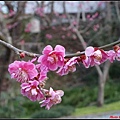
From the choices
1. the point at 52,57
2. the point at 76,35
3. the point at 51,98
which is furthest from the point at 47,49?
the point at 76,35

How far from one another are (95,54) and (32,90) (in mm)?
191

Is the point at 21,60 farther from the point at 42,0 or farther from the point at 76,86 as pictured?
the point at 76,86

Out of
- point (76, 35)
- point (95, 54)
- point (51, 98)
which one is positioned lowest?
point (51, 98)

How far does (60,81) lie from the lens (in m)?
7.77

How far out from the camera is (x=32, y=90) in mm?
757

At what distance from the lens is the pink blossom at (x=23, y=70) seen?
2.48ft

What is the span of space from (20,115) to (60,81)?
3.04m

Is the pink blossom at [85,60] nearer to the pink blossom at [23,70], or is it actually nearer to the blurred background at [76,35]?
the pink blossom at [23,70]

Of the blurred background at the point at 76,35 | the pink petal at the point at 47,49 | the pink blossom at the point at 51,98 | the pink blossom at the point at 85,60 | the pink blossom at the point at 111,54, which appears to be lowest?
the pink blossom at the point at 51,98

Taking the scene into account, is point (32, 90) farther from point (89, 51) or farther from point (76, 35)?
point (76, 35)

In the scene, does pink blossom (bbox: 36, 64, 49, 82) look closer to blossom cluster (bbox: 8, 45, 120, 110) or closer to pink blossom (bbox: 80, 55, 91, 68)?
blossom cluster (bbox: 8, 45, 120, 110)

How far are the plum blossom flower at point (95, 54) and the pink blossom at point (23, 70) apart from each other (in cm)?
15

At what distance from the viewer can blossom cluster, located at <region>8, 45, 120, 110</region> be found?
2.44 feet

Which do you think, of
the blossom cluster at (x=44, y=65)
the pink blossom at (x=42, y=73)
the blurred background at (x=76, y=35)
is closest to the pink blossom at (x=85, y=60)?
the blossom cluster at (x=44, y=65)
